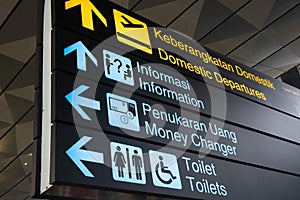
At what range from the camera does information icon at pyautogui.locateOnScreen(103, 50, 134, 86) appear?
7.32 ft

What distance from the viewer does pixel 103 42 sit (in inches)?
92.0

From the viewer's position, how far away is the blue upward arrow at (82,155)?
1740 mm

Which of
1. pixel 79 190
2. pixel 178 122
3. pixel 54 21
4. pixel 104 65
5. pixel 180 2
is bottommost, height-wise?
pixel 79 190

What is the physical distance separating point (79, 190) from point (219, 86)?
158 cm

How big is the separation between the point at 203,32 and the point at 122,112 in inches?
137

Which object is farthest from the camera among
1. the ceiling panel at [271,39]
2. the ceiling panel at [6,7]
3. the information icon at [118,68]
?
the ceiling panel at [271,39]

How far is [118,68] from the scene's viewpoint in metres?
2.30

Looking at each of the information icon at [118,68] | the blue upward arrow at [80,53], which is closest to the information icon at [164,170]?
the information icon at [118,68]

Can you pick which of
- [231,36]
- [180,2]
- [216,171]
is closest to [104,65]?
[216,171]

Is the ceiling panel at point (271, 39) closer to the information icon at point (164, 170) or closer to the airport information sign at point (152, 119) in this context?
the airport information sign at point (152, 119)

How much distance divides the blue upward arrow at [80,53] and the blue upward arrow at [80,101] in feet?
0.48

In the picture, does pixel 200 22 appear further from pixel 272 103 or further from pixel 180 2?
pixel 272 103

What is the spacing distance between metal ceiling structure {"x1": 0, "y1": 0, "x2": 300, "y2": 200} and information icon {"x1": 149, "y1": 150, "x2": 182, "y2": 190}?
297cm

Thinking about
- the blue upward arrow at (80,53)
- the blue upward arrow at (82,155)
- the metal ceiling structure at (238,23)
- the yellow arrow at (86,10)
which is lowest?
the blue upward arrow at (82,155)
